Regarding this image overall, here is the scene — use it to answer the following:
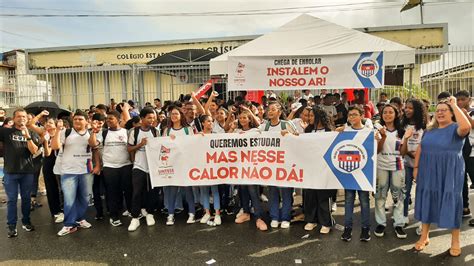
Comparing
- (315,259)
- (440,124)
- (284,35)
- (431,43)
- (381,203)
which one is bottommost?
(315,259)

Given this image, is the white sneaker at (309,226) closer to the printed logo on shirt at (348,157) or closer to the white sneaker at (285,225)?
the white sneaker at (285,225)

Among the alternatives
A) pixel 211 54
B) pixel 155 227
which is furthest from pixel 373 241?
pixel 211 54

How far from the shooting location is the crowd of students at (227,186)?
4.26 m

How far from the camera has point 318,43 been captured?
736 cm

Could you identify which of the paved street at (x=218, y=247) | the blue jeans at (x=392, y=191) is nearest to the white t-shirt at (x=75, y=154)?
the paved street at (x=218, y=247)

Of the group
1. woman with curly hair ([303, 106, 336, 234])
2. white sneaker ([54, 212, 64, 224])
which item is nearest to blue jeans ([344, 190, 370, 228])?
woman with curly hair ([303, 106, 336, 234])

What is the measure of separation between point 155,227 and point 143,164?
965 mm

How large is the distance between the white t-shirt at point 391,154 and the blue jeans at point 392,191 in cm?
7

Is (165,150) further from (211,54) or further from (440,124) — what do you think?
(211,54)

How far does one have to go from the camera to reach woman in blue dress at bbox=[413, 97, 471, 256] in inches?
162

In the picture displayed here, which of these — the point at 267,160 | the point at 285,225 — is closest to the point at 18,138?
the point at 267,160

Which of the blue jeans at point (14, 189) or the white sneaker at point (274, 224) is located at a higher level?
the blue jeans at point (14, 189)

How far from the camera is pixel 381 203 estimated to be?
489 cm

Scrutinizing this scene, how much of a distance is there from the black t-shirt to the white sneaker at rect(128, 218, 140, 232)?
163cm
